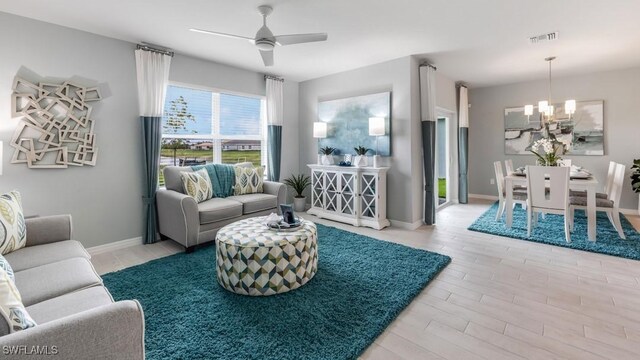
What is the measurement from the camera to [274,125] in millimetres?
5117

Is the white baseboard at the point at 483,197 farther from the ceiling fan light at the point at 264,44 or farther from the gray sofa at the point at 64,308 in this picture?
the gray sofa at the point at 64,308

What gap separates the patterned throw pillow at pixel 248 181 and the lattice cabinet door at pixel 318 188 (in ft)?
3.08

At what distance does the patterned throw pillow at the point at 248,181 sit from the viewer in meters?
4.26

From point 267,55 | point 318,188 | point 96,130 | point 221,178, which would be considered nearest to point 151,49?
point 96,130

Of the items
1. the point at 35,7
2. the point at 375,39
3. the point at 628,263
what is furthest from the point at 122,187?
the point at 628,263

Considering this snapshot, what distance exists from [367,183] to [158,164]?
285cm

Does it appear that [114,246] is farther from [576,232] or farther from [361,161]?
[576,232]

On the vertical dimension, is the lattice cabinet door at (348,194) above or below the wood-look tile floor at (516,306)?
above

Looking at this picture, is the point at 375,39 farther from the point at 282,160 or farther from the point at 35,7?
the point at 35,7

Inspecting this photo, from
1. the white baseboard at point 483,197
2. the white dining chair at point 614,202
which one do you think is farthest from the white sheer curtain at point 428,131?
the white baseboard at point 483,197

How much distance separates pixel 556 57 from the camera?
4.17 meters

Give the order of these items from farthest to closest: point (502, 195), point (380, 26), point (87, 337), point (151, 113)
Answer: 1. point (502, 195)
2. point (151, 113)
3. point (380, 26)
4. point (87, 337)

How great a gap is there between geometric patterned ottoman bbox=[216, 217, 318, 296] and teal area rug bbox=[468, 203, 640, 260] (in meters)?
2.88

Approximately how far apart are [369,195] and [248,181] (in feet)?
5.95
